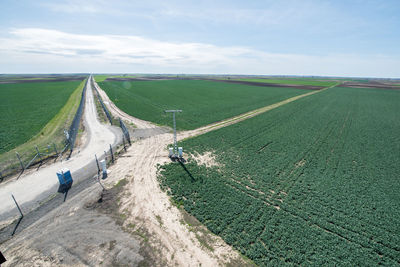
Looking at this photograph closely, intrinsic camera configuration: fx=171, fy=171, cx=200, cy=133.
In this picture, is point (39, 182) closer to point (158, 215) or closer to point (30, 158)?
point (30, 158)

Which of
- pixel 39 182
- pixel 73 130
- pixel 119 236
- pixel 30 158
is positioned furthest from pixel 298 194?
pixel 73 130

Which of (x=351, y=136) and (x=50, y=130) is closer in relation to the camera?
(x=351, y=136)

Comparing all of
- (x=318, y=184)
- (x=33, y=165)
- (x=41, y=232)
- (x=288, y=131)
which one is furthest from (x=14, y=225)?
(x=288, y=131)

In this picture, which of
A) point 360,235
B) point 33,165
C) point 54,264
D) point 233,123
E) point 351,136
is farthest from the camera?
point 233,123

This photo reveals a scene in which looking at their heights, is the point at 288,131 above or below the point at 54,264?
above

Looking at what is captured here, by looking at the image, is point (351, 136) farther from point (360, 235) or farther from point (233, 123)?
point (360, 235)

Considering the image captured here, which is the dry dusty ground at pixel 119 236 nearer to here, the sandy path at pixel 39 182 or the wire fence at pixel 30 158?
the sandy path at pixel 39 182
